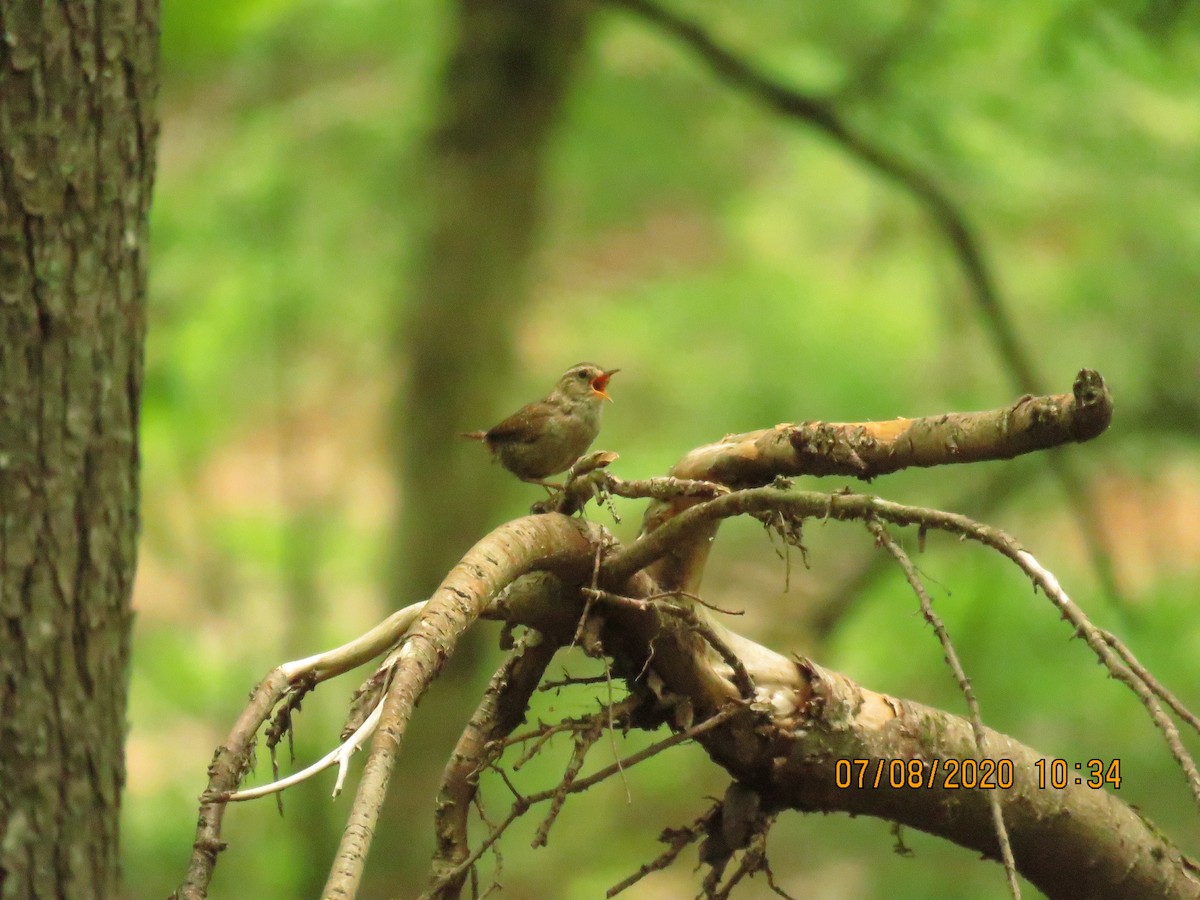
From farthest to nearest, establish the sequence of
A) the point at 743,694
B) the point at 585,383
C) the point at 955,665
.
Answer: the point at 585,383, the point at 743,694, the point at 955,665

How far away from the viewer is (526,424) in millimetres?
3619

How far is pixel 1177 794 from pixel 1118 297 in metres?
2.53

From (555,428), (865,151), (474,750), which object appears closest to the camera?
(474,750)

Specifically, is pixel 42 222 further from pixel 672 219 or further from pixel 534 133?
pixel 672 219

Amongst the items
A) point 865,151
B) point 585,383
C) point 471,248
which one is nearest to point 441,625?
point 585,383

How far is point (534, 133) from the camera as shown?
6.70 meters

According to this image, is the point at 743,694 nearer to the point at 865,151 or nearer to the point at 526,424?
the point at 526,424

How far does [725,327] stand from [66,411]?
5.21 m

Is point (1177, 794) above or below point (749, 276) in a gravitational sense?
below

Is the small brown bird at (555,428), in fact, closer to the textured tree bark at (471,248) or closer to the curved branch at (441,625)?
the curved branch at (441,625)

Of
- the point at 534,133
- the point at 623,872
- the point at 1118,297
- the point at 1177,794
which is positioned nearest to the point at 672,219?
the point at 534,133

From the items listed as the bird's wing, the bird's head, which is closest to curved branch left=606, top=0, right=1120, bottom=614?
the bird's head

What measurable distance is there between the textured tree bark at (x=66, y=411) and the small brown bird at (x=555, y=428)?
4.39 ft

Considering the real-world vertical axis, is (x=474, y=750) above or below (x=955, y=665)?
above
